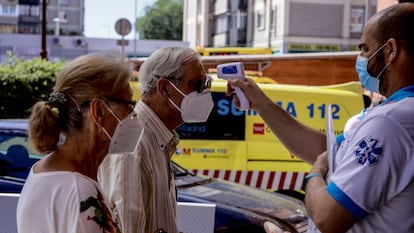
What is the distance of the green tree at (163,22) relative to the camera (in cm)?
8412

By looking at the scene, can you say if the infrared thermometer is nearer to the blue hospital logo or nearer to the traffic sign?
the blue hospital logo

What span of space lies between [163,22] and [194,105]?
84447 mm

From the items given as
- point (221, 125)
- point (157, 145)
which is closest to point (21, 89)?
point (221, 125)

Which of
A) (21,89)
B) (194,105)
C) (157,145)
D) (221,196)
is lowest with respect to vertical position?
(221,196)

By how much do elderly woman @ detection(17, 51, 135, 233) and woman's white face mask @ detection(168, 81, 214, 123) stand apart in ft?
2.19

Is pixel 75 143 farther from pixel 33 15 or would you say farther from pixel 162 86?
pixel 33 15

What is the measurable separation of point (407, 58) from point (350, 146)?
1.25ft

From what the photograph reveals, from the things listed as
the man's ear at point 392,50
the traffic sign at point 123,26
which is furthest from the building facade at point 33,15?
the man's ear at point 392,50

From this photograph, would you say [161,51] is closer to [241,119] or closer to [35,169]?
[35,169]

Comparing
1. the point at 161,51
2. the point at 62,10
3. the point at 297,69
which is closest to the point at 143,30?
the point at 62,10

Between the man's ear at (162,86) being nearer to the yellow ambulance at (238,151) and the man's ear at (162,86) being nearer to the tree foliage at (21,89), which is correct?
the yellow ambulance at (238,151)

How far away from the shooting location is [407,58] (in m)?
2.43

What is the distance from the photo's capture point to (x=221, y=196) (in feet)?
20.1

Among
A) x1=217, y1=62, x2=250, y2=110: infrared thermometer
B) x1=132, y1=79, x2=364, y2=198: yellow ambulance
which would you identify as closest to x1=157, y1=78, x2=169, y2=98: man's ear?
x1=217, y1=62, x2=250, y2=110: infrared thermometer
